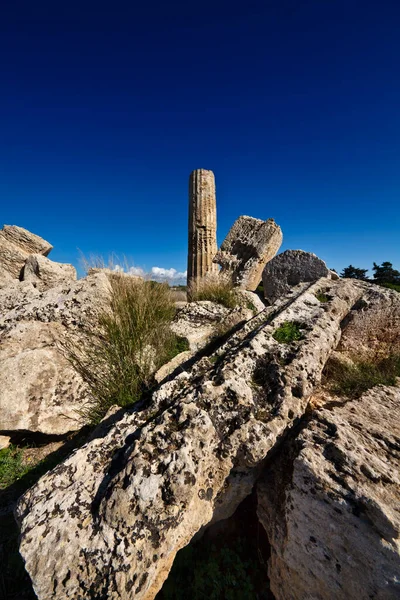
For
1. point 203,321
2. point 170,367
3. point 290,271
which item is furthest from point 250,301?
point 170,367

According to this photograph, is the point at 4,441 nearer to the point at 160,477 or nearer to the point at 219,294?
the point at 160,477

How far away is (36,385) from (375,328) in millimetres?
4256

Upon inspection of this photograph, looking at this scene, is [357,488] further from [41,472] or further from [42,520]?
[41,472]

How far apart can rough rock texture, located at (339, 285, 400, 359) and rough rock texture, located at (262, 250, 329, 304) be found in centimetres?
261

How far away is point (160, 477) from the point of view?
1476 millimetres

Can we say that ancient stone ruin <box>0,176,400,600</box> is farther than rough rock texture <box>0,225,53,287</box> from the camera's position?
No

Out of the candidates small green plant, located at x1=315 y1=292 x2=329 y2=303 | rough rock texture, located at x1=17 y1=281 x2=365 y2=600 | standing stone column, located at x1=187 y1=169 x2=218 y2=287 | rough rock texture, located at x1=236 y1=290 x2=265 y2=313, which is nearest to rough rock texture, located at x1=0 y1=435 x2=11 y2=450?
rough rock texture, located at x1=17 y1=281 x2=365 y2=600

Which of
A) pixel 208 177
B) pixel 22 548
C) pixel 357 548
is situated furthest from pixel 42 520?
pixel 208 177

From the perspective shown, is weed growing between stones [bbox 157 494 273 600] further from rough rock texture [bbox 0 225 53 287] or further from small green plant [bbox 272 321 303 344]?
rough rock texture [bbox 0 225 53 287]

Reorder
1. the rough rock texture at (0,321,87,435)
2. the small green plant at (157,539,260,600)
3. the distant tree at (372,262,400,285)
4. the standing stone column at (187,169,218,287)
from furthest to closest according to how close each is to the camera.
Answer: the distant tree at (372,262,400,285) → the standing stone column at (187,169,218,287) → the rough rock texture at (0,321,87,435) → the small green plant at (157,539,260,600)

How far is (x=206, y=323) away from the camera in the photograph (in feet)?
14.2

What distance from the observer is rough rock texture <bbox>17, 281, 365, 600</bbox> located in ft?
4.24

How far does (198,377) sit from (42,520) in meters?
1.30

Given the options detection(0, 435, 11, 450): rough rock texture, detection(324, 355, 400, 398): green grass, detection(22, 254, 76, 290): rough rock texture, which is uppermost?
detection(22, 254, 76, 290): rough rock texture
